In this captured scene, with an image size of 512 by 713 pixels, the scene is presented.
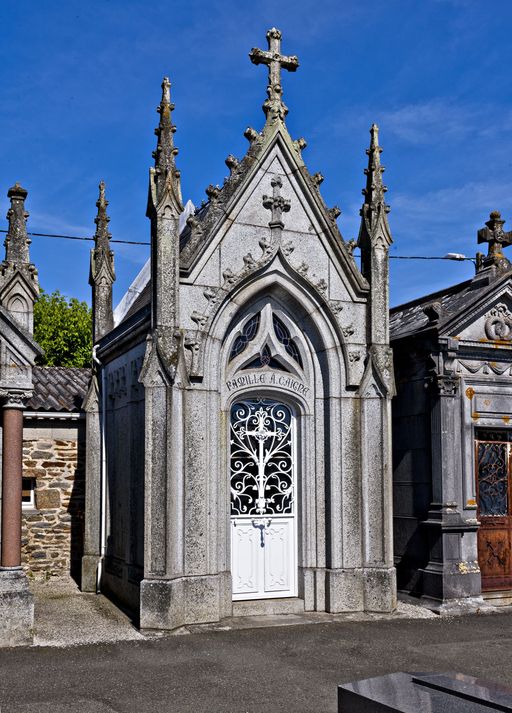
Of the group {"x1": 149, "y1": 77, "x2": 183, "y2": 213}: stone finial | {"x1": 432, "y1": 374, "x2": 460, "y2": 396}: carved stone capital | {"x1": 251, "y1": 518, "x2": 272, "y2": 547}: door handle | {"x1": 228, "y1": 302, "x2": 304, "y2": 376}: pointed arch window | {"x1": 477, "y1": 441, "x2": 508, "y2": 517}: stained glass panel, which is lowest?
{"x1": 251, "y1": 518, "x2": 272, "y2": 547}: door handle

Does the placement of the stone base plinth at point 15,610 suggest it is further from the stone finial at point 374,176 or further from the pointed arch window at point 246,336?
the stone finial at point 374,176

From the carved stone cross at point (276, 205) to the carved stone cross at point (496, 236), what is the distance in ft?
13.1

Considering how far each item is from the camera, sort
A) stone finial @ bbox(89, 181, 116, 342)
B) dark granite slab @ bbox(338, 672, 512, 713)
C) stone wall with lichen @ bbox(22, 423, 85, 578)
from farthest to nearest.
Result: stone finial @ bbox(89, 181, 116, 342), stone wall with lichen @ bbox(22, 423, 85, 578), dark granite slab @ bbox(338, 672, 512, 713)

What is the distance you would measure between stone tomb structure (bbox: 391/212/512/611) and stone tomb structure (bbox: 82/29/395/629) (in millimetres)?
1133

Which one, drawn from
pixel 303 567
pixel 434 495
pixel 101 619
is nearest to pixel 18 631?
pixel 101 619

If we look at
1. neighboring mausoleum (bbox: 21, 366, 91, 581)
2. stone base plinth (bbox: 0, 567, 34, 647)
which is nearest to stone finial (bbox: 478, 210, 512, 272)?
neighboring mausoleum (bbox: 21, 366, 91, 581)

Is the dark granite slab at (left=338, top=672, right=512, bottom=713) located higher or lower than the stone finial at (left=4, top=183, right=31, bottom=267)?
lower

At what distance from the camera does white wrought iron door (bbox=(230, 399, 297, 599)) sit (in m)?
11.5

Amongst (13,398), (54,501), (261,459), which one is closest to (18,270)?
(13,398)

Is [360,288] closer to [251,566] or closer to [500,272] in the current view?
Answer: [500,272]

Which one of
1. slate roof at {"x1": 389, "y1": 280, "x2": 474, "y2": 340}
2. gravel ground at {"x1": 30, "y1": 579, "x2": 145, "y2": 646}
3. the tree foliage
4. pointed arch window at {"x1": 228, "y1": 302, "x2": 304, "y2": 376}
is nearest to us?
gravel ground at {"x1": 30, "y1": 579, "x2": 145, "y2": 646}

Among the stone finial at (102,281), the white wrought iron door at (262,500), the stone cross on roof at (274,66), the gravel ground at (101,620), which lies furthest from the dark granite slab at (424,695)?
the stone finial at (102,281)

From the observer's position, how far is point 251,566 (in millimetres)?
11562

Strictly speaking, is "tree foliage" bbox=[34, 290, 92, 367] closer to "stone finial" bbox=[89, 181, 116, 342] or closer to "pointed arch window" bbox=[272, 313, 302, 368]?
"stone finial" bbox=[89, 181, 116, 342]
